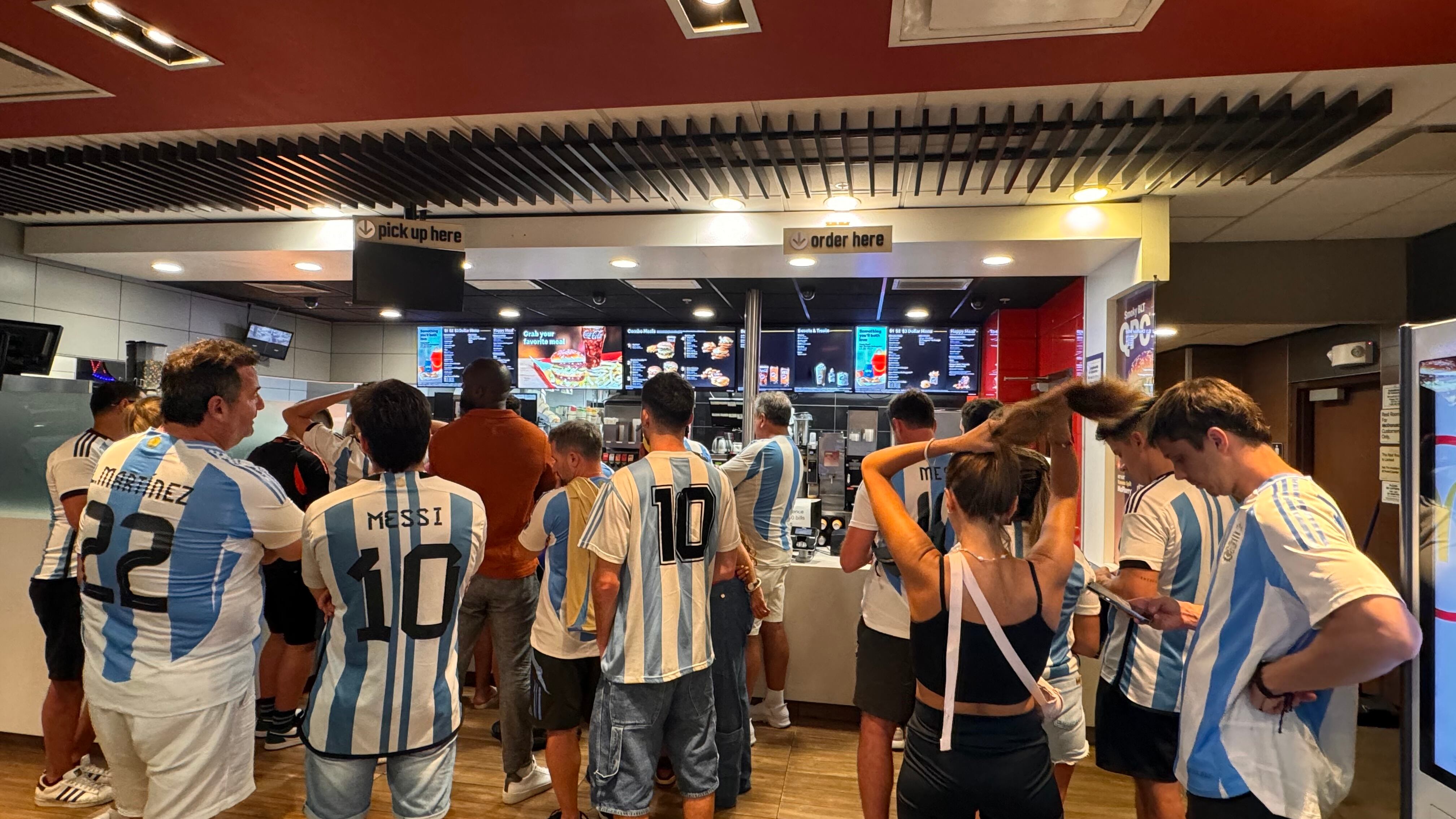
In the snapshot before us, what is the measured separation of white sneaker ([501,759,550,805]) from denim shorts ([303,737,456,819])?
1.13 m

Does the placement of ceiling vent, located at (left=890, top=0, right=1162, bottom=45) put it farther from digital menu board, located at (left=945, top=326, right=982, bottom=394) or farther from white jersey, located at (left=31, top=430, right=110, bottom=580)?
digital menu board, located at (left=945, top=326, right=982, bottom=394)

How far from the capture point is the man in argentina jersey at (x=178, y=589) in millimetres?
1954

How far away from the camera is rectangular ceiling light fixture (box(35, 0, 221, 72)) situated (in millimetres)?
2123

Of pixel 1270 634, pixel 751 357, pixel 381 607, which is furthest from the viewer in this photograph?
pixel 751 357

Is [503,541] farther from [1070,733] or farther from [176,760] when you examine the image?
[1070,733]

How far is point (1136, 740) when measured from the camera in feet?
7.48

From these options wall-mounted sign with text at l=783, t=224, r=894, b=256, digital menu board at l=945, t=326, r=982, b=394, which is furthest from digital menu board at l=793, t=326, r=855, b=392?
wall-mounted sign with text at l=783, t=224, r=894, b=256

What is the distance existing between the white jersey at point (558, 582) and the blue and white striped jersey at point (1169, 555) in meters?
1.79

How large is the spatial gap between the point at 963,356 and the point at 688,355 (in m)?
2.58

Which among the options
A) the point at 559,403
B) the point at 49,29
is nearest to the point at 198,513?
the point at 49,29

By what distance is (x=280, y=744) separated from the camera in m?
3.58

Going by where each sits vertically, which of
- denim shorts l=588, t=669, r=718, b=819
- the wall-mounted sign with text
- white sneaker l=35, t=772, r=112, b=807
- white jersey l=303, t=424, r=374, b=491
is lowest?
white sneaker l=35, t=772, r=112, b=807

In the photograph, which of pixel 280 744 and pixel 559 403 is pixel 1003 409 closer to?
pixel 280 744

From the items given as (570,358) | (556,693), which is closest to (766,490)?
(556,693)
